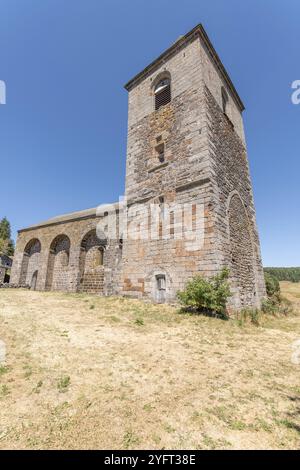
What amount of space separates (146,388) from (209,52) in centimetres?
1552

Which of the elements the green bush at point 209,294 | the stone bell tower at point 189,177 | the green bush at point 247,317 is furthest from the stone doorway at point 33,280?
the green bush at point 247,317

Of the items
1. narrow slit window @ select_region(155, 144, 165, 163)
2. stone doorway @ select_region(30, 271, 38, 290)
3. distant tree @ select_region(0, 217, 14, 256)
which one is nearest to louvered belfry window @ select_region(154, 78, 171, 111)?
narrow slit window @ select_region(155, 144, 165, 163)

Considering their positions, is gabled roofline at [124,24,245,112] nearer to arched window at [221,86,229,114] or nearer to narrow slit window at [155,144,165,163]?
arched window at [221,86,229,114]

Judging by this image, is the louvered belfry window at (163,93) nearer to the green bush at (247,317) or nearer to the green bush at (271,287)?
the green bush at (247,317)

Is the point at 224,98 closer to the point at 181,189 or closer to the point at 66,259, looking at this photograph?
the point at 181,189

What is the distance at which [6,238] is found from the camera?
48.8 meters

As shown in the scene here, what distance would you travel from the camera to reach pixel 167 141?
11086 mm

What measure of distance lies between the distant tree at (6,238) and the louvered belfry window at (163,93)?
137 feet

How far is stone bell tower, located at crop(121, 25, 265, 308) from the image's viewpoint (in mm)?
8867

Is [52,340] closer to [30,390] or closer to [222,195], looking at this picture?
[30,390]

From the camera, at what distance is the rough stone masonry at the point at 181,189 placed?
8969 mm

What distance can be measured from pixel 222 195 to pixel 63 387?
8793 millimetres

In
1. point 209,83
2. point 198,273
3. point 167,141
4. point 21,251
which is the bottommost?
point 198,273
